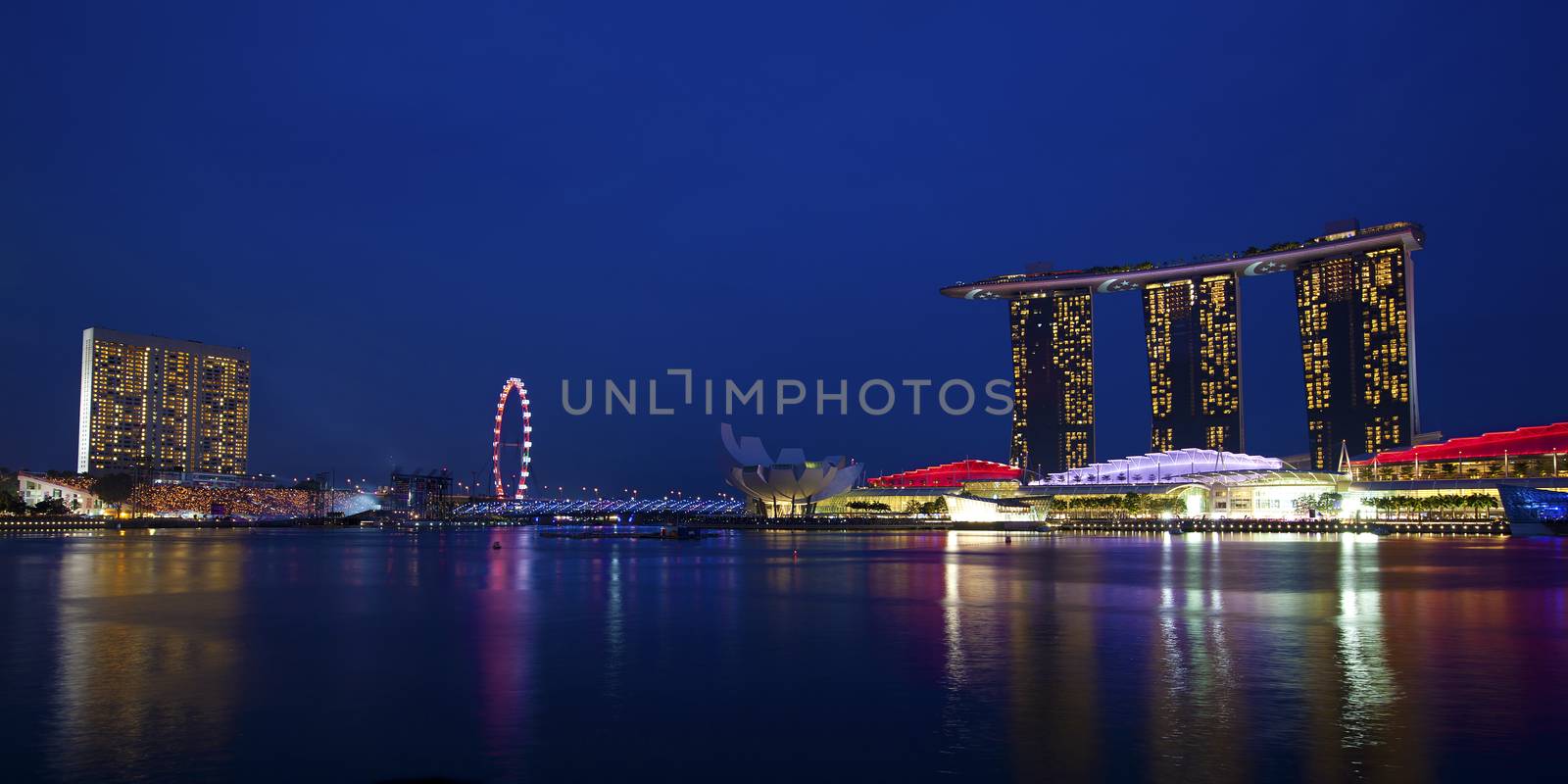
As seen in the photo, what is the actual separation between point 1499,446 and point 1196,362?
3173 inches

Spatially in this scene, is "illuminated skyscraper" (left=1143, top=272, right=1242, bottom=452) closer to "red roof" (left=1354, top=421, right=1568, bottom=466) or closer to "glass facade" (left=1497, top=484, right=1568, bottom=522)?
"red roof" (left=1354, top=421, right=1568, bottom=466)

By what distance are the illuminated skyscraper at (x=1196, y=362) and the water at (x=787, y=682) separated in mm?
152449

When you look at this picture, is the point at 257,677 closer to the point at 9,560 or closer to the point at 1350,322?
the point at 9,560

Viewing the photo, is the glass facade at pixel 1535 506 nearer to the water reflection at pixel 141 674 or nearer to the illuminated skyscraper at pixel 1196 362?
the water reflection at pixel 141 674

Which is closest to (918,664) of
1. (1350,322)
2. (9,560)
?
(9,560)

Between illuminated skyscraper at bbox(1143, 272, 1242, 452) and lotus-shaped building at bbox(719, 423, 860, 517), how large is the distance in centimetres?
6335

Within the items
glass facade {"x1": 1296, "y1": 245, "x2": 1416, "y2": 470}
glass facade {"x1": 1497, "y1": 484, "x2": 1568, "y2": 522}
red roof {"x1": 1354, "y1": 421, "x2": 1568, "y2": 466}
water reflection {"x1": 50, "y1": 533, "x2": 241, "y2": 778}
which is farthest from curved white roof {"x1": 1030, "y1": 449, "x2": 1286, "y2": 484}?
water reflection {"x1": 50, "y1": 533, "x2": 241, "y2": 778}

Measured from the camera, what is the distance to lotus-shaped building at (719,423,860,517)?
13625cm

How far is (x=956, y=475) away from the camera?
14338cm

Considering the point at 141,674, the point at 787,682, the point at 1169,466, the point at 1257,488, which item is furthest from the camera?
the point at 1169,466

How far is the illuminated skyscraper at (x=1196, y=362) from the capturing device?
172m

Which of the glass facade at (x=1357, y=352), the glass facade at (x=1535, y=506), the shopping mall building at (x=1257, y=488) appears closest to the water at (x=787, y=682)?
the glass facade at (x=1535, y=506)

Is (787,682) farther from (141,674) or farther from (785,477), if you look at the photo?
(785,477)

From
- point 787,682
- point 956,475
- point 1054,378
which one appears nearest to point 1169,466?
point 956,475
